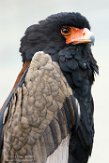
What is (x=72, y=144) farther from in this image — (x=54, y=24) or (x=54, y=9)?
(x=54, y=9)

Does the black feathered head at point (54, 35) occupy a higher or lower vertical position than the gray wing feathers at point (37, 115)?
higher

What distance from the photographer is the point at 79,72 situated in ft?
26.6

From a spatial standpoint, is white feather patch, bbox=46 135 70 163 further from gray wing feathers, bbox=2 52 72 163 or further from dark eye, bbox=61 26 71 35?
dark eye, bbox=61 26 71 35

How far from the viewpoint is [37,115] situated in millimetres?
7812

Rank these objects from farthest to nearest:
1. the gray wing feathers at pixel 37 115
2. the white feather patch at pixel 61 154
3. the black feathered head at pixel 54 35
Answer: the black feathered head at pixel 54 35, the white feather patch at pixel 61 154, the gray wing feathers at pixel 37 115

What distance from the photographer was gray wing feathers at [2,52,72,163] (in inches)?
306

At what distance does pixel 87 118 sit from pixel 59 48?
0.55 meters

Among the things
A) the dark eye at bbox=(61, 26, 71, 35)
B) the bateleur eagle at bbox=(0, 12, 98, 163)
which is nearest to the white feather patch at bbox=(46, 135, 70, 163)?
the bateleur eagle at bbox=(0, 12, 98, 163)

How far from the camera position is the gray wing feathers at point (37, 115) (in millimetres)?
7773

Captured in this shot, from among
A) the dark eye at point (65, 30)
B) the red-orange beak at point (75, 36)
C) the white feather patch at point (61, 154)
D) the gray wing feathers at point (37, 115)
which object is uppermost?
the dark eye at point (65, 30)

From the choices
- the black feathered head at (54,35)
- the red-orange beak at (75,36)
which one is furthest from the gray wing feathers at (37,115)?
the red-orange beak at (75,36)

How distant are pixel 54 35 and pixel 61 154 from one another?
0.90 m

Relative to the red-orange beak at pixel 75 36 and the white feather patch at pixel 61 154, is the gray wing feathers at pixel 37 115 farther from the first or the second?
the red-orange beak at pixel 75 36

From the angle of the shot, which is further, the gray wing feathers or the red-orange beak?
the red-orange beak
